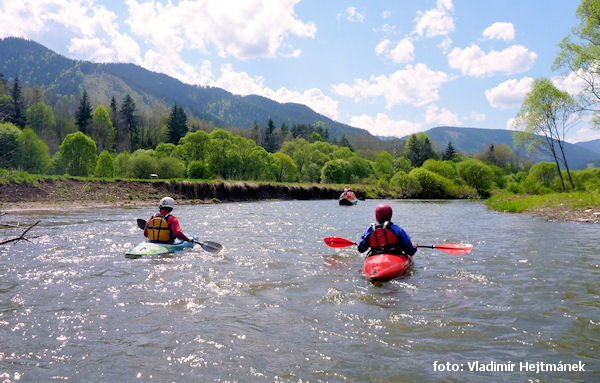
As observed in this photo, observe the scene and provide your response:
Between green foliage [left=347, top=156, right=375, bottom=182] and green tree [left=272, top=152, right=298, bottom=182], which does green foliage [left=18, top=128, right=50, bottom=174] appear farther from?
green foliage [left=347, top=156, right=375, bottom=182]

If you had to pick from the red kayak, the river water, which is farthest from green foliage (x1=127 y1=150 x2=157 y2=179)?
the red kayak

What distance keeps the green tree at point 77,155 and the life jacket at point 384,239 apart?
56.3m

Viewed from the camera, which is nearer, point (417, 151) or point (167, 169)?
point (167, 169)

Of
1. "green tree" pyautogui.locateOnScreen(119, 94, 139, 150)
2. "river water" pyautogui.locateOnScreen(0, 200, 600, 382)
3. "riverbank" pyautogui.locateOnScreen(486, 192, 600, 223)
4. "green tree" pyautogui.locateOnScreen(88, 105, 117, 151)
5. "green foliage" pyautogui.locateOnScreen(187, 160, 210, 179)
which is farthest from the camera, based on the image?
"green tree" pyautogui.locateOnScreen(119, 94, 139, 150)

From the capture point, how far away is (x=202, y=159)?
61719 millimetres

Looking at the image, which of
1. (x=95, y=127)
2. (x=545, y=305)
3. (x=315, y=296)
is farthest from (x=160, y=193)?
(x=95, y=127)

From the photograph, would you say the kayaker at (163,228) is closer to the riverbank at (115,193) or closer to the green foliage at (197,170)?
the riverbank at (115,193)

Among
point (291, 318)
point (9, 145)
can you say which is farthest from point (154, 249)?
point (9, 145)

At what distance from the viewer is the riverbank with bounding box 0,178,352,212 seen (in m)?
25.2

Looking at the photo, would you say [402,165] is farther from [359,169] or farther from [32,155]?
[32,155]

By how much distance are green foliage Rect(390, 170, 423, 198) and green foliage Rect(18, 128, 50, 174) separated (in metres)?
55.9

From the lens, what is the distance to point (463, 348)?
14.3 ft

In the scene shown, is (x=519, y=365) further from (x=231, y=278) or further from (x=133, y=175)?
(x=133, y=175)

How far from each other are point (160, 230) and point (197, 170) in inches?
1886
